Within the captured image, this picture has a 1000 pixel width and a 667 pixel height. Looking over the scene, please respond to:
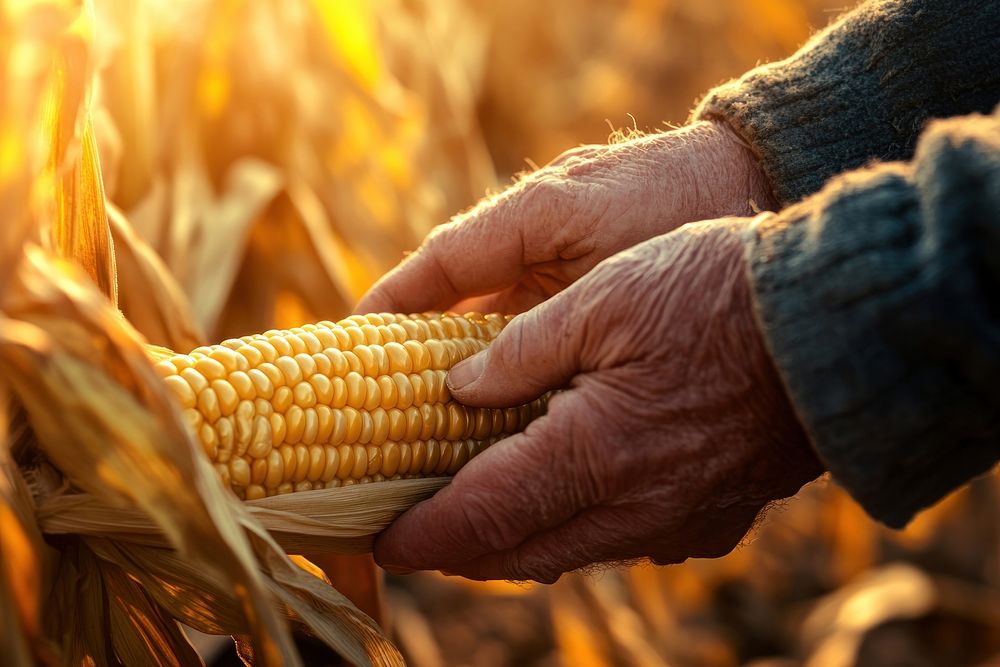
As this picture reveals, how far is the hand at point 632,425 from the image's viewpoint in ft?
5.25

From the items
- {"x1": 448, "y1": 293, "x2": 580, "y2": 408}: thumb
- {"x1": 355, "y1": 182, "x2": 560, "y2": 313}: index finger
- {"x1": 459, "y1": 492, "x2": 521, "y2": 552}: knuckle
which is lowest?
{"x1": 459, "y1": 492, "x2": 521, "y2": 552}: knuckle

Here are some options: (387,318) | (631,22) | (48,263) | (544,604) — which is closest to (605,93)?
(631,22)

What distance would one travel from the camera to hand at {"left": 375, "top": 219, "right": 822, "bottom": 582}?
1.60 meters

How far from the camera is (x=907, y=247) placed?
140 cm

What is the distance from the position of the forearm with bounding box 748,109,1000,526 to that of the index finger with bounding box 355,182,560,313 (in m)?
0.75

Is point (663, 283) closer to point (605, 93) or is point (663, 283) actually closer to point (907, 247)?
point (907, 247)

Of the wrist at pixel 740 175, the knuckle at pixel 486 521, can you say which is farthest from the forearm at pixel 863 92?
the knuckle at pixel 486 521

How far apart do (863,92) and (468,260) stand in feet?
Answer: 3.56

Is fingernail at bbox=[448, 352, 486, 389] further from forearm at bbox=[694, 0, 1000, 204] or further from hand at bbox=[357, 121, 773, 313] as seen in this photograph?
forearm at bbox=[694, 0, 1000, 204]

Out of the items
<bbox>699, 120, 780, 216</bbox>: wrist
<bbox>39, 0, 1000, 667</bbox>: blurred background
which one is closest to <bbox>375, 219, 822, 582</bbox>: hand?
<bbox>699, 120, 780, 216</bbox>: wrist

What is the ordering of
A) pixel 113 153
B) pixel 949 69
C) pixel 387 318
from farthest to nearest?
pixel 113 153
pixel 949 69
pixel 387 318

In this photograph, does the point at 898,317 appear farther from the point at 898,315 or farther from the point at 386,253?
the point at 386,253

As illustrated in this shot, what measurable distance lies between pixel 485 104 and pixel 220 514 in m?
5.93

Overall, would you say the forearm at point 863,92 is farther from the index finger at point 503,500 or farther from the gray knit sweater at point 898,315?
the index finger at point 503,500
